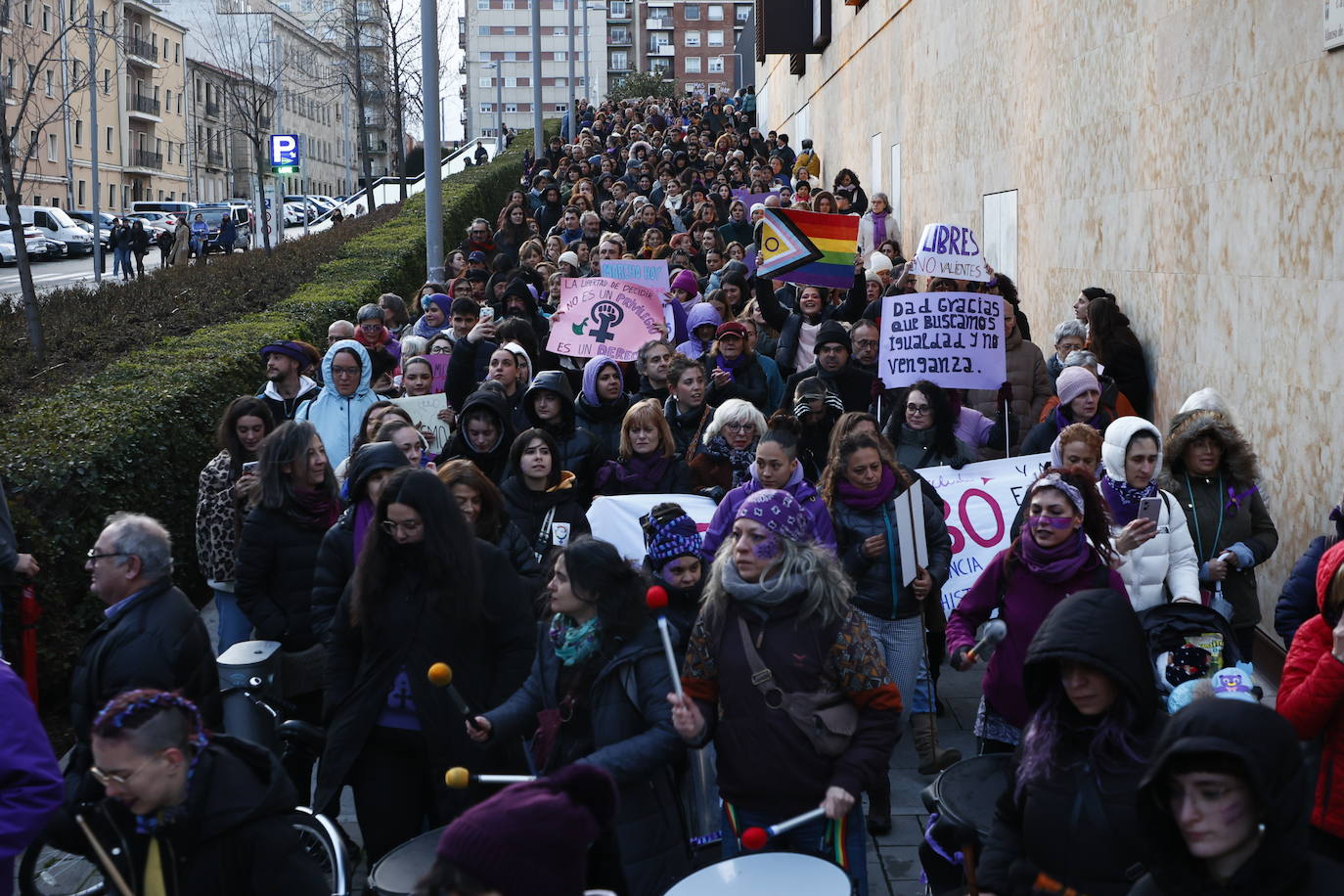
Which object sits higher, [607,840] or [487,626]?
[487,626]

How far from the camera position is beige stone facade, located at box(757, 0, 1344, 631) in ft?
25.5

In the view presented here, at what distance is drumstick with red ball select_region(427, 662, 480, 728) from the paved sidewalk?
1814mm

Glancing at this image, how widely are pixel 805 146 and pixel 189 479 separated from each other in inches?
811

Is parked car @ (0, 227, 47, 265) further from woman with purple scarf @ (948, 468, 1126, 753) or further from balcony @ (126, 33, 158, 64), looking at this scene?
woman with purple scarf @ (948, 468, 1126, 753)

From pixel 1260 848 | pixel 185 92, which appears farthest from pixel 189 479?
pixel 185 92

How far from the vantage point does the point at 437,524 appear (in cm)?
479

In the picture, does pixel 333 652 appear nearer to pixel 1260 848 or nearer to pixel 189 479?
pixel 1260 848

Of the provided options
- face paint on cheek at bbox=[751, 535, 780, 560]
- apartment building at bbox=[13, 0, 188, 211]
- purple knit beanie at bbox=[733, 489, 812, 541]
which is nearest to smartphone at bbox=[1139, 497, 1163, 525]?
purple knit beanie at bbox=[733, 489, 812, 541]

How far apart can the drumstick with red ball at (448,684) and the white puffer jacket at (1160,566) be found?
257cm

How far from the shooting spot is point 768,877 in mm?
3773

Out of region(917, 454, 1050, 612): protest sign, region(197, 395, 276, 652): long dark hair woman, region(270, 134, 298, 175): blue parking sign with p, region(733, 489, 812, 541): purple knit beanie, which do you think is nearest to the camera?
region(733, 489, 812, 541): purple knit beanie

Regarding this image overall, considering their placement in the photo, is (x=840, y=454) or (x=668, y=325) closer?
(x=840, y=454)

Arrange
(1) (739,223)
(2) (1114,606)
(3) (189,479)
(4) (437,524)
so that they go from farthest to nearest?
1. (1) (739,223)
2. (3) (189,479)
3. (4) (437,524)
4. (2) (1114,606)

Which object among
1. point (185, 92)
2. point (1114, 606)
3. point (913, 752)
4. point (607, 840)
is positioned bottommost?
point (913, 752)
